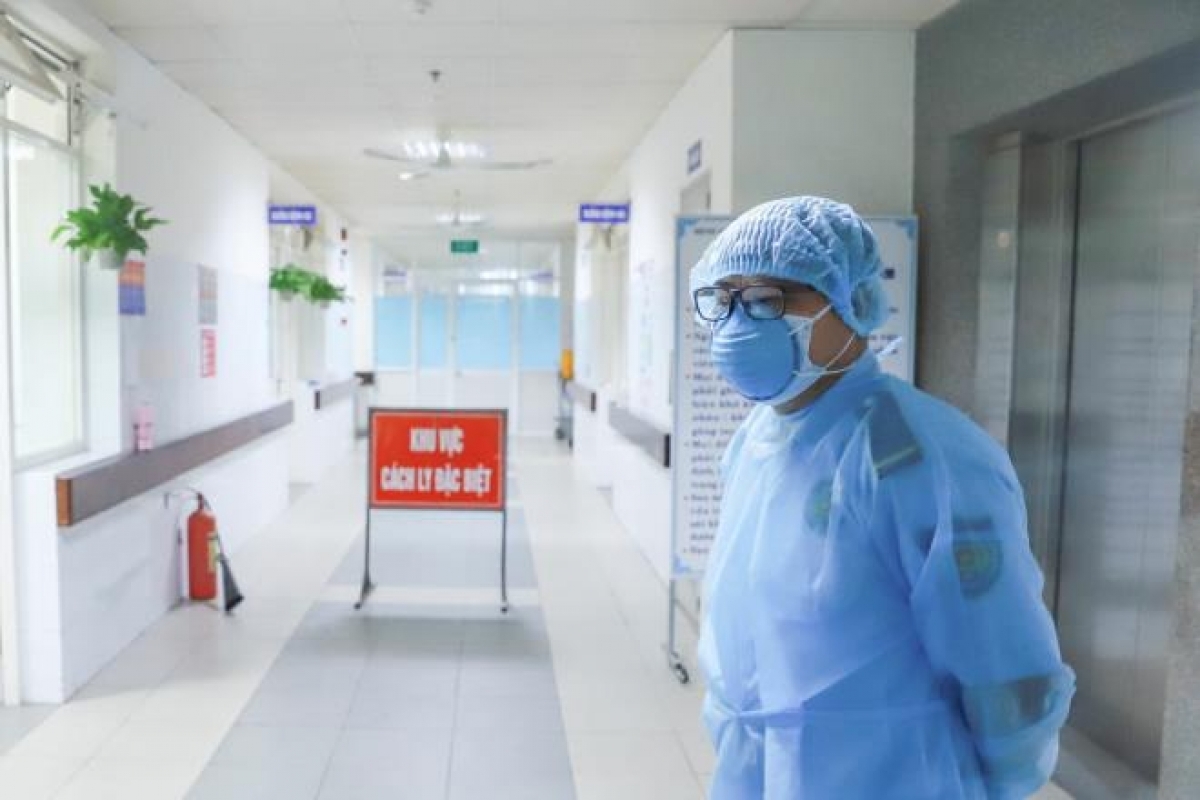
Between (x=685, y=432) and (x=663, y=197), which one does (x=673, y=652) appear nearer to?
(x=685, y=432)

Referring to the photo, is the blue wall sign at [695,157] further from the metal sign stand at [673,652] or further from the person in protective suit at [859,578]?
the person in protective suit at [859,578]

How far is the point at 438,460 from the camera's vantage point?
16.2 feet

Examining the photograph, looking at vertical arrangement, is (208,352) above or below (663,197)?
below

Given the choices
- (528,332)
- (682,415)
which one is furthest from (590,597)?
(528,332)

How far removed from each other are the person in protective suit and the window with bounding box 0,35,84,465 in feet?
10.8

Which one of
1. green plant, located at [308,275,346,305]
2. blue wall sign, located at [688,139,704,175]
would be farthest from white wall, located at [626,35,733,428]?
green plant, located at [308,275,346,305]

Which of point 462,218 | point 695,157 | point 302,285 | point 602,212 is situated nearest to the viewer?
point 695,157

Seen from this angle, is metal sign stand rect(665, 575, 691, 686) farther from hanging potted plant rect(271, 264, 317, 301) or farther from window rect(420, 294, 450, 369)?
window rect(420, 294, 450, 369)

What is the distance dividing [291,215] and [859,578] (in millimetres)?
6685

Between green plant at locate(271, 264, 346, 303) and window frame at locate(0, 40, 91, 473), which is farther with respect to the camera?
green plant at locate(271, 264, 346, 303)

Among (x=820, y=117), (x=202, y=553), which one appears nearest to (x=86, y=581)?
(x=202, y=553)

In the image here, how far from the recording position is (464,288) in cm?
1277

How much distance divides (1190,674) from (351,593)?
13.5 ft

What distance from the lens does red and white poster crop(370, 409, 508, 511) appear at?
493 cm
